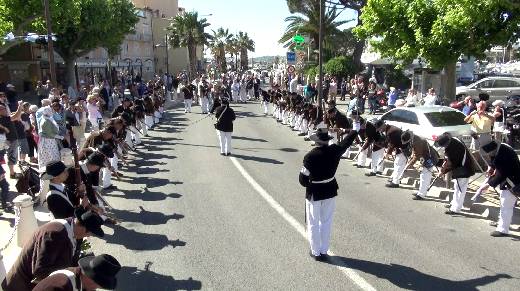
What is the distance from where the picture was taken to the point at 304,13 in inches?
1578

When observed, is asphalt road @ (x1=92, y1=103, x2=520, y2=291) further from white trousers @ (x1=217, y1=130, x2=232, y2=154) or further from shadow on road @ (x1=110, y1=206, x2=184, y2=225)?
white trousers @ (x1=217, y1=130, x2=232, y2=154)

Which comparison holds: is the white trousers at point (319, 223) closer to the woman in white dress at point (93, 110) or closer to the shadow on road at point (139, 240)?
the shadow on road at point (139, 240)

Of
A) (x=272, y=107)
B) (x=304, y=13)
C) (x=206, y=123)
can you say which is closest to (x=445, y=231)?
(x=206, y=123)

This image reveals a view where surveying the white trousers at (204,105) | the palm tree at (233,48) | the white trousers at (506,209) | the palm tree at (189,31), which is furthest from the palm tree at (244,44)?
the white trousers at (506,209)

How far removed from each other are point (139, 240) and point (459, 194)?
5.90 metres

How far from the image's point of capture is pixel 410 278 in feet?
20.9

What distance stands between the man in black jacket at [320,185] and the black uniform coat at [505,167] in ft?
8.80

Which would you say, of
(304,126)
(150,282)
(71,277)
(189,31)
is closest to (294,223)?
(150,282)

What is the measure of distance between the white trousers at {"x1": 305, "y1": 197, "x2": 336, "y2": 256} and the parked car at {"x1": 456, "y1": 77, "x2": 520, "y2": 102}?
20.8 meters

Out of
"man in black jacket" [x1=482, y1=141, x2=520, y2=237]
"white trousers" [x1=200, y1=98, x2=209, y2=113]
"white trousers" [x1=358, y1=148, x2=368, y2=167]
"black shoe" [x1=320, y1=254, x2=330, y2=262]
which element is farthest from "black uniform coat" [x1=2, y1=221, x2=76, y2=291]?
"white trousers" [x1=200, y1=98, x2=209, y2=113]

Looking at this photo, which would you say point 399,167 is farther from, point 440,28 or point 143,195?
point 440,28

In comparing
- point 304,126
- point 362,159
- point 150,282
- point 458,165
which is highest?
point 458,165

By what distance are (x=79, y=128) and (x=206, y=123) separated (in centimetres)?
771

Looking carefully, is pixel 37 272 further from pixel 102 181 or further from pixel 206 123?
pixel 206 123
